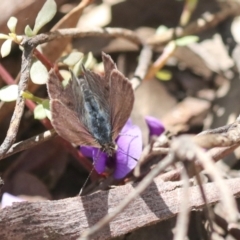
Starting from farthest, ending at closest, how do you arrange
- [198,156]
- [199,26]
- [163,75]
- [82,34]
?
[199,26], [163,75], [82,34], [198,156]

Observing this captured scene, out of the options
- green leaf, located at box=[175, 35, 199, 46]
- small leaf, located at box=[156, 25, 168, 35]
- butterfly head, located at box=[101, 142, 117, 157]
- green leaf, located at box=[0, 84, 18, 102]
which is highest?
small leaf, located at box=[156, 25, 168, 35]

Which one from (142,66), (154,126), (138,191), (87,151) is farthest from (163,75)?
(138,191)

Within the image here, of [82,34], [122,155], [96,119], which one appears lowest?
[122,155]

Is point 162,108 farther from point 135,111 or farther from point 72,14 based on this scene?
point 72,14

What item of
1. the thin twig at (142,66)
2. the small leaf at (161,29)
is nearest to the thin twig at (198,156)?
the thin twig at (142,66)

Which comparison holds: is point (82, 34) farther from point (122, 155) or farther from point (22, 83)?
point (122, 155)

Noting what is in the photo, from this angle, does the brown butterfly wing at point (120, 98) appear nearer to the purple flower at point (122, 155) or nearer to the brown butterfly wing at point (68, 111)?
the brown butterfly wing at point (68, 111)

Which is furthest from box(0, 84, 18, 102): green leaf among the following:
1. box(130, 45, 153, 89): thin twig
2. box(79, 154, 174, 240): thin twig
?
box(79, 154, 174, 240): thin twig

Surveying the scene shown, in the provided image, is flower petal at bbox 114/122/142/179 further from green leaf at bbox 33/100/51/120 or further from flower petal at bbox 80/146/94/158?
green leaf at bbox 33/100/51/120
